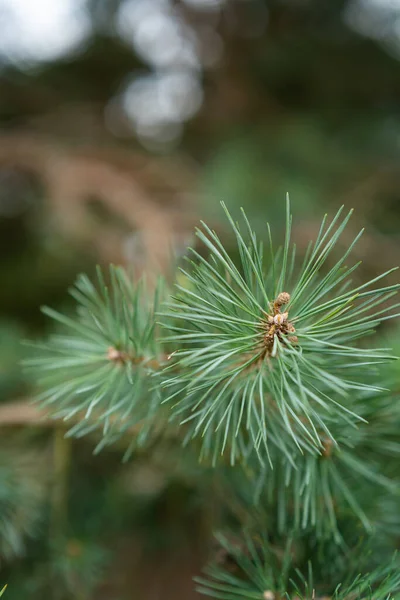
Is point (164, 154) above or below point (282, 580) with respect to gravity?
above

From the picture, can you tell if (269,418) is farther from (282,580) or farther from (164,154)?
(164,154)

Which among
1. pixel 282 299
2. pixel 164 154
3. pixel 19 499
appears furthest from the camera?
pixel 164 154

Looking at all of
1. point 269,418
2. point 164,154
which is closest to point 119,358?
point 269,418

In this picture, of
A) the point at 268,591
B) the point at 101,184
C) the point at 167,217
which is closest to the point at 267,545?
the point at 268,591

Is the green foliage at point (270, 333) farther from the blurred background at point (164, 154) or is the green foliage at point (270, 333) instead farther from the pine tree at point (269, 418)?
the blurred background at point (164, 154)

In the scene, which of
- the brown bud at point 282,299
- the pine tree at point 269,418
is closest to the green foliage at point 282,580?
the pine tree at point 269,418

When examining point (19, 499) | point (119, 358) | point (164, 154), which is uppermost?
point (164, 154)

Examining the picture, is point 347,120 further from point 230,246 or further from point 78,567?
point 78,567

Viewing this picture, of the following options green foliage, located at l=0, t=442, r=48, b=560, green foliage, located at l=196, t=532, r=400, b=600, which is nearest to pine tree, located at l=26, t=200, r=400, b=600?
green foliage, located at l=196, t=532, r=400, b=600
